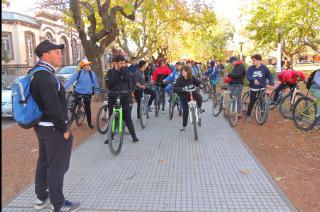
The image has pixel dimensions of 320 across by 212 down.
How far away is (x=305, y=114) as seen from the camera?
8.02 meters

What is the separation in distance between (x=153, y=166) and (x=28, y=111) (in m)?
2.74

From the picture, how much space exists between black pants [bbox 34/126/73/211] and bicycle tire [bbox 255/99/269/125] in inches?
242

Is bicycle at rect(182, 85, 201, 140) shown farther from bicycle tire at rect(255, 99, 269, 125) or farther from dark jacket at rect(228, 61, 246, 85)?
bicycle tire at rect(255, 99, 269, 125)

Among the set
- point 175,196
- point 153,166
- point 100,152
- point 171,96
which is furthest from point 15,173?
point 171,96

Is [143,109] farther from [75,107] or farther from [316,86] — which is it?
[316,86]

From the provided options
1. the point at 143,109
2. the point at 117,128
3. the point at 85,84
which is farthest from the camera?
the point at 143,109

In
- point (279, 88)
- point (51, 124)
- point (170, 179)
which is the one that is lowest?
point (170, 179)

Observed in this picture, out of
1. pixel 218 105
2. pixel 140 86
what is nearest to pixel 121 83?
pixel 140 86

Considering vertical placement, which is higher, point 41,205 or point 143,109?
point 143,109

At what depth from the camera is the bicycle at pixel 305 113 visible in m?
7.65

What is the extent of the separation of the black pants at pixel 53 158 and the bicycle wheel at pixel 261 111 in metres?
6.14

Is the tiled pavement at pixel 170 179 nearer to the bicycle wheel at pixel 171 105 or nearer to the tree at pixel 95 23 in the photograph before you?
the bicycle wheel at pixel 171 105

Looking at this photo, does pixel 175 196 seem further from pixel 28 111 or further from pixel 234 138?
pixel 234 138

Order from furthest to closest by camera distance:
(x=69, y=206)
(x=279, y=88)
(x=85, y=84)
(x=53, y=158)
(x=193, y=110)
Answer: (x=279, y=88), (x=85, y=84), (x=193, y=110), (x=69, y=206), (x=53, y=158)
